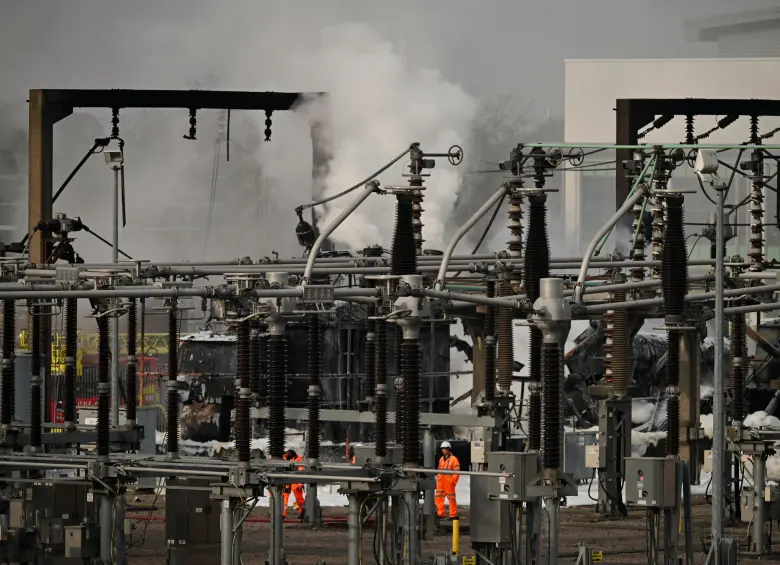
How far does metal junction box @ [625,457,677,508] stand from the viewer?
2362cm

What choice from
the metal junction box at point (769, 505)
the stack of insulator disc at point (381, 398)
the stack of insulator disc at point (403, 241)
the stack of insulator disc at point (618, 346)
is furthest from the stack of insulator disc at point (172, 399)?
the metal junction box at point (769, 505)

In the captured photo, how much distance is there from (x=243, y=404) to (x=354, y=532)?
2.20 m

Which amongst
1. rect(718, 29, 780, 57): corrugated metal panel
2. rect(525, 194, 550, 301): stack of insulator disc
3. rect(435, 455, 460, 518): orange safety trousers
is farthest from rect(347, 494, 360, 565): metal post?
rect(718, 29, 780, 57): corrugated metal panel

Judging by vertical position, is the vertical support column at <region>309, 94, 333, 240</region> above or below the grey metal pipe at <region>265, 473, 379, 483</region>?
above

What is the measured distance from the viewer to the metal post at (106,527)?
25656mm

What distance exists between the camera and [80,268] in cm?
2733

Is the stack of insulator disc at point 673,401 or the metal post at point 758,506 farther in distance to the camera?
the metal post at point 758,506

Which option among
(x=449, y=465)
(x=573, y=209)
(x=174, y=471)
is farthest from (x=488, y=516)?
(x=573, y=209)

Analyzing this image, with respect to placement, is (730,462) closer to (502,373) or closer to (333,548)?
(502,373)

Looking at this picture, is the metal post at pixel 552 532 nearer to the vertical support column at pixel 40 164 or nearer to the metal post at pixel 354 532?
the metal post at pixel 354 532

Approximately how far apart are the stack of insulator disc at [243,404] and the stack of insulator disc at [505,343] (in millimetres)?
9022

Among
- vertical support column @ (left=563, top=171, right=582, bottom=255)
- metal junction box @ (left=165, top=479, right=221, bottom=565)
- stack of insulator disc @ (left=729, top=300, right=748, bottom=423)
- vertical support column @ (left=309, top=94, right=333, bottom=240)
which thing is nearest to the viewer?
metal junction box @ (left=165, top=479, right=221, bottom=565)

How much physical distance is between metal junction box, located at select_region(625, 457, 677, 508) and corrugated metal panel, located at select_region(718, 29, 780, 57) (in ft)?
180

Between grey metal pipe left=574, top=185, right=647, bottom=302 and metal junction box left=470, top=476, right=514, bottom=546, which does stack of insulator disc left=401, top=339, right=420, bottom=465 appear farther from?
grey metal pipe left=574, top=185, right=647, bottom=302
